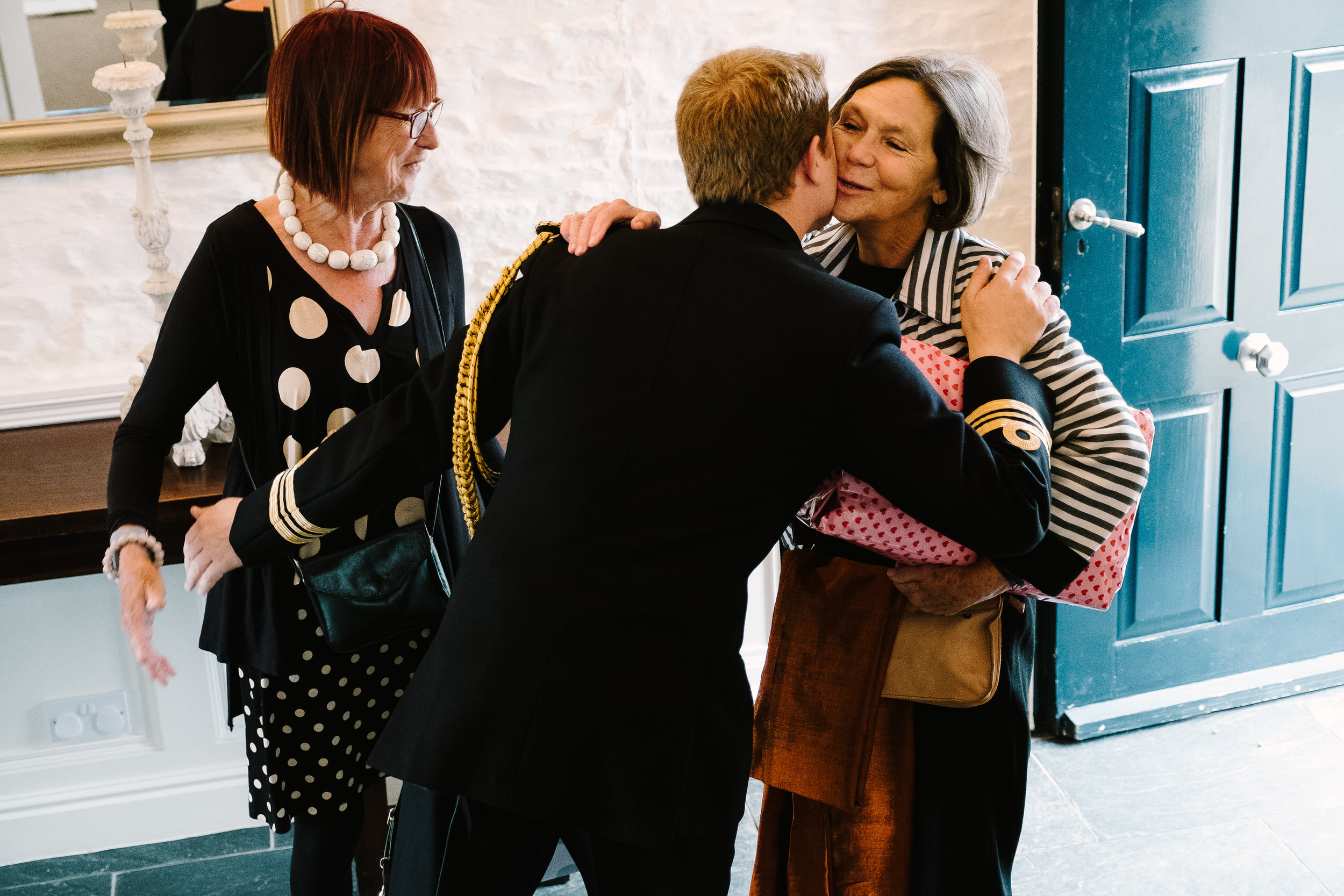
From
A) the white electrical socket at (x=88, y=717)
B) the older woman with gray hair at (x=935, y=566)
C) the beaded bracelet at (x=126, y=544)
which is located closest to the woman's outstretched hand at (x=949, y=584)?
the older woman with gray hair at (x=935, y=566)

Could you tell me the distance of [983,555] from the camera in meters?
1.64

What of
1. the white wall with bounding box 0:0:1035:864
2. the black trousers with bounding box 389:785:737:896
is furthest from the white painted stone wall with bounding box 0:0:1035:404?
the black trousers with bounding box 389:785:737:896

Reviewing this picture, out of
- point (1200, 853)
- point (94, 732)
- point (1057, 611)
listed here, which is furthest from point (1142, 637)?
point (94, 732)

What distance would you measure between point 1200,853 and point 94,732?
2.63 m

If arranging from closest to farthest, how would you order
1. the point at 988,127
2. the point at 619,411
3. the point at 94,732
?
1. the point at 619,411
2. the point at 988,127
3. the point at 94,732

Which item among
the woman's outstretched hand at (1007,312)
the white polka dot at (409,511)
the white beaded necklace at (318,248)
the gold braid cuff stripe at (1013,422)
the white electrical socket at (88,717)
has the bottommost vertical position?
the white electrical socket at (88,717)

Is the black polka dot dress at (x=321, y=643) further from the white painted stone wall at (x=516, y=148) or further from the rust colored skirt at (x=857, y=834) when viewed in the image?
the white painted stone wall at (x=516, y=148)

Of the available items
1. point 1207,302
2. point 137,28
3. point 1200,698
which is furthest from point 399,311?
point 1200,698

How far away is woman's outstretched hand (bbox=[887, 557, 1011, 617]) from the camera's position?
66.4 inches

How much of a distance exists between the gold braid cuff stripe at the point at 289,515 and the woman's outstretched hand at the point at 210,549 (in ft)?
0.30

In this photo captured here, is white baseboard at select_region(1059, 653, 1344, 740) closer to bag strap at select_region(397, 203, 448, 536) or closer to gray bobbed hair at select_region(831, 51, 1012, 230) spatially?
gray bobbed hair at select_region(831, 51, 1012, 230)

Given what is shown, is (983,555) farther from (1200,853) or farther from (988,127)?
(1200,853)

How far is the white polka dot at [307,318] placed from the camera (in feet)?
6.01

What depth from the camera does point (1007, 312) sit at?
1652 millimetres
